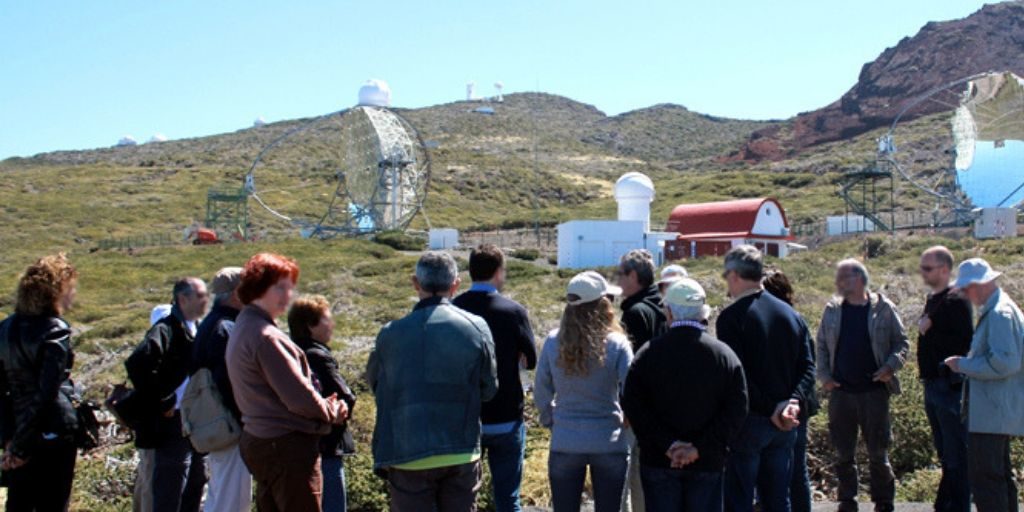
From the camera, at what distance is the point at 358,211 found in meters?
46.2

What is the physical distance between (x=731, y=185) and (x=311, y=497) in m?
75.3

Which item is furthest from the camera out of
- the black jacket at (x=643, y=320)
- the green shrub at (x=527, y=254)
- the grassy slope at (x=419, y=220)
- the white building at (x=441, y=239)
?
the white building at (x=441, y=239)

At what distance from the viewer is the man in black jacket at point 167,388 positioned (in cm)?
544

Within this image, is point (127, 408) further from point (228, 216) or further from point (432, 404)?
point (228, 216)

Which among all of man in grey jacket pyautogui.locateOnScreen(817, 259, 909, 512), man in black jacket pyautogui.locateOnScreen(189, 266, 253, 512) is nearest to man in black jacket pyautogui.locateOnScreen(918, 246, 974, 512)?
man in grey jacket pyautogui.locateOnScreen(817, 259, 909, 512)

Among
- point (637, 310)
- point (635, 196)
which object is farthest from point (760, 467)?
point (635, 196)

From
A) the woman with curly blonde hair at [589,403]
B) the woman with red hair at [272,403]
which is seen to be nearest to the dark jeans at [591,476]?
the woman with curly blonde hair at [589,403]

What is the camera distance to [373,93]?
5197 centimetres

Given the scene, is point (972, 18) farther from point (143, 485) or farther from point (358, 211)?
point (143, 485)

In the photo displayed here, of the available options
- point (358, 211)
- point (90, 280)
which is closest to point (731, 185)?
point (358, 211)

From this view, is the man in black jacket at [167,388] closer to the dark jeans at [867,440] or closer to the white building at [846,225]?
the dark jeans at [867,440]

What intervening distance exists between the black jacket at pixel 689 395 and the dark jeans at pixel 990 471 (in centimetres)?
182

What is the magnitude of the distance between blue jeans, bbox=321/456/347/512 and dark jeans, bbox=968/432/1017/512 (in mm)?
3820

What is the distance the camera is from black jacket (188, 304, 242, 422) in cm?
493
